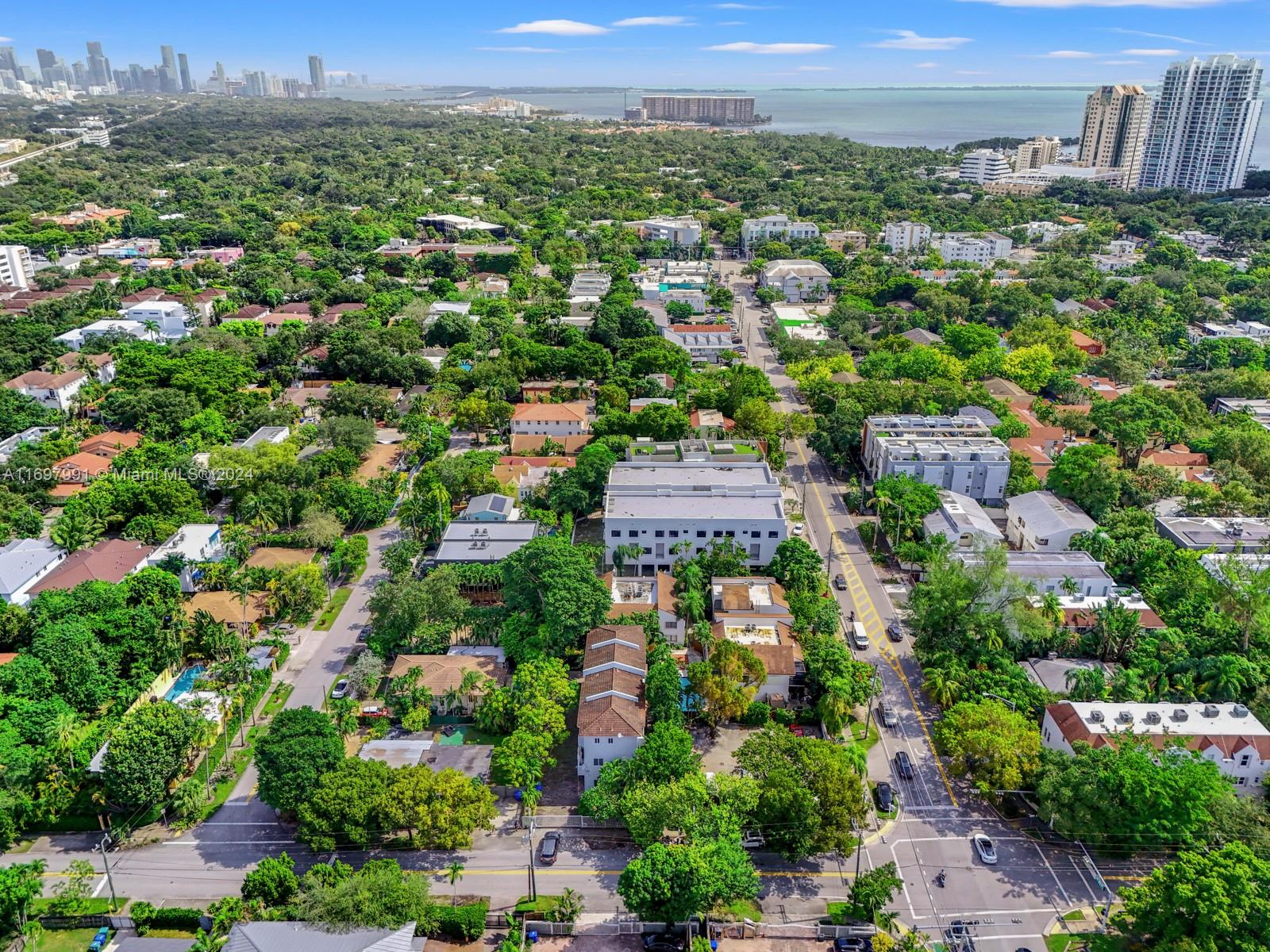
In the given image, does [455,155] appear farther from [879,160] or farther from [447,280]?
[447,280]

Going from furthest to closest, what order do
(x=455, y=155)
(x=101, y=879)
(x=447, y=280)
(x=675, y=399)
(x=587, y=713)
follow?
(x=455, y=155) → (x=447, y=280) → (x=675, y=399) → (x=587, y=713) → (x=101, y=879)

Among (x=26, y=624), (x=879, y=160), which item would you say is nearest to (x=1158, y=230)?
(x=879, y=160)

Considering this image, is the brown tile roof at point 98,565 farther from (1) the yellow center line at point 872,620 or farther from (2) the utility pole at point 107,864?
(1) the yellow center line at point 872,620

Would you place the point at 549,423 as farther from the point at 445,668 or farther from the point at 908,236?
the point at 908,236

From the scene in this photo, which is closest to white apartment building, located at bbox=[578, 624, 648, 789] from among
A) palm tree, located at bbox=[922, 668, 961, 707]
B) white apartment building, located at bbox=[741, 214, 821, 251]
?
palm tree, located at bbox=[922, 668, 961, 707]

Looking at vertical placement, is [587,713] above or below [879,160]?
below

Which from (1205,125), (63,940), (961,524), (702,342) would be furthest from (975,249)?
(63,940)
